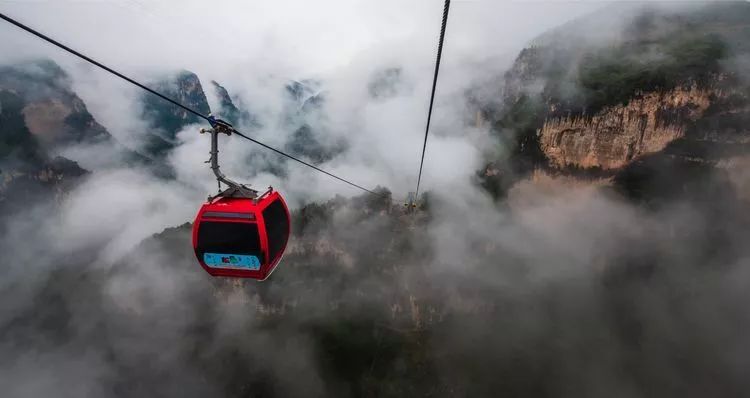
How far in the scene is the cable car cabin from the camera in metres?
10.9

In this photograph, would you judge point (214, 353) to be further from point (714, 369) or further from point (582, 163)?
point (714, 369)

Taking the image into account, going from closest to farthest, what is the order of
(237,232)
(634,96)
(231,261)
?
(237,232) → (231,261) → (634,96)

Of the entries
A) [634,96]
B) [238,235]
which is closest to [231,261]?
[238,235]

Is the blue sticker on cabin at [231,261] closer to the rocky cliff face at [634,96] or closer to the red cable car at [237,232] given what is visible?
the red cable car at [237,232]

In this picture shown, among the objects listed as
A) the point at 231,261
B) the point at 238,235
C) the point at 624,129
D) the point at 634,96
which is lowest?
the point at 231,261

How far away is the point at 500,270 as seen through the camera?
17450 cm

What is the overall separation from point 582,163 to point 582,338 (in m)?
74.6

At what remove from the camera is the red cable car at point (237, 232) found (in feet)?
35.8

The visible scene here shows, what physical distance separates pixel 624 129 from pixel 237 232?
124 meters

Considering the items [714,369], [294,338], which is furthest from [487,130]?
[294,338]

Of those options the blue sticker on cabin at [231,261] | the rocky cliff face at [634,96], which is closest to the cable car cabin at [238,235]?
the blue sticker on cabin at [231,261]

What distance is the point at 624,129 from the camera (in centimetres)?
10262

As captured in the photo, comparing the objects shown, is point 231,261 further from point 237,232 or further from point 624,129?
point 624,129

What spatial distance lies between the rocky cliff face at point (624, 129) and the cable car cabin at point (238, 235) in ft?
395
